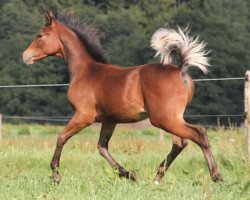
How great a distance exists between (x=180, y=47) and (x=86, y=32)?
6.41 ft

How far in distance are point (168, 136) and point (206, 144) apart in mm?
17318

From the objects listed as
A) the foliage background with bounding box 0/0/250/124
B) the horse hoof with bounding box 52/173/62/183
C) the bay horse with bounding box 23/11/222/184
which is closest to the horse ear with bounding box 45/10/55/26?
the bay horse with bounding box 23/11/222/184

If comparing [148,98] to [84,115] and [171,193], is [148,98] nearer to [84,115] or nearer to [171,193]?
[84,115]

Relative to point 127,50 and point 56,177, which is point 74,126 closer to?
point 56,177

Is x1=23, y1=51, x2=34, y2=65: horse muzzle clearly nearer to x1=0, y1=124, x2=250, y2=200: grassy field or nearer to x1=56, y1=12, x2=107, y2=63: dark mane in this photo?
x1=56, y1=12, x2=107, y2=63: dark mane

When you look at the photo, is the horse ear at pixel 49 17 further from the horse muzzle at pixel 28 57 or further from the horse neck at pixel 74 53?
the horse muzzle at pixel 28 57

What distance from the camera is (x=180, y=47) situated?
10.3 metres

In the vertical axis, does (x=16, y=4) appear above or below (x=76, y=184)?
below

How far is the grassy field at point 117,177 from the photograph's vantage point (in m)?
8.34

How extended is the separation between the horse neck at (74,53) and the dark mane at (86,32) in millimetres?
81

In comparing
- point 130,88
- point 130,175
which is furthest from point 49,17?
point 130,175

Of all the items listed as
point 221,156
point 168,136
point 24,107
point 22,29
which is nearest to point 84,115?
point 221,156

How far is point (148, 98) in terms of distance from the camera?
33.4ft

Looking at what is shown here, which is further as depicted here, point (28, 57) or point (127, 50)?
point (127, 50)
